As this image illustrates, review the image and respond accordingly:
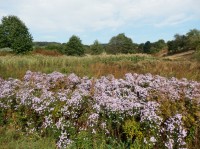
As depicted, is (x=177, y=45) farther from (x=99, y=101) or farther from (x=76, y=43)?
(x=99, y=101)

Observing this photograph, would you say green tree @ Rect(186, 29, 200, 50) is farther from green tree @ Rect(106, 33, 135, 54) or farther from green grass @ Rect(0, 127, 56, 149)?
green grass @ Rect(0, 127, 56, 149)

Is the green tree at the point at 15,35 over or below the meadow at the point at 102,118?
over

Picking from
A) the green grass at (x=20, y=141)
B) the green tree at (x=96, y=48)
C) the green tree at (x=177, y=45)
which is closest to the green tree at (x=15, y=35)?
the green tree at (x=96, y=48)

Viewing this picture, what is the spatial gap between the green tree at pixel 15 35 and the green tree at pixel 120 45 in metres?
33.0

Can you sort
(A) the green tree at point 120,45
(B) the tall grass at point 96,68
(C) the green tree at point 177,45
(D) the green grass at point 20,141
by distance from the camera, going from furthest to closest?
1. (A) the green tree at point 120,45
2. (C) the green tree at point 177,45
3. (B) the tall grass at point 96,68
4. (D) the green grass at point 20,141

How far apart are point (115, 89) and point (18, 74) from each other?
436 cm

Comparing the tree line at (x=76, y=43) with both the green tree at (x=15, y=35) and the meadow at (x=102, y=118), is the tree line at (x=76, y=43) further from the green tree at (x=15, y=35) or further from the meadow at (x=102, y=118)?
the meadow at (x=102, y=118)

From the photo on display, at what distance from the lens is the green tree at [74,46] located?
2051 inches

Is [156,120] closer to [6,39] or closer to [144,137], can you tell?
Result: [144,137]

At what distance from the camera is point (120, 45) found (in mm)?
76000

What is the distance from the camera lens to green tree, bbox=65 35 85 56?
52094 mm

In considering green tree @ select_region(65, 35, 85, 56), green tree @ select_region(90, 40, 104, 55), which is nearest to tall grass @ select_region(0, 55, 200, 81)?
green tree @ select_region(65, 35, 85, 56)

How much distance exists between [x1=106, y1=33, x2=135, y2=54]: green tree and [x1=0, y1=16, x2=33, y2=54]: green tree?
3303 cm

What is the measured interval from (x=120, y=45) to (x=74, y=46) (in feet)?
84.0
